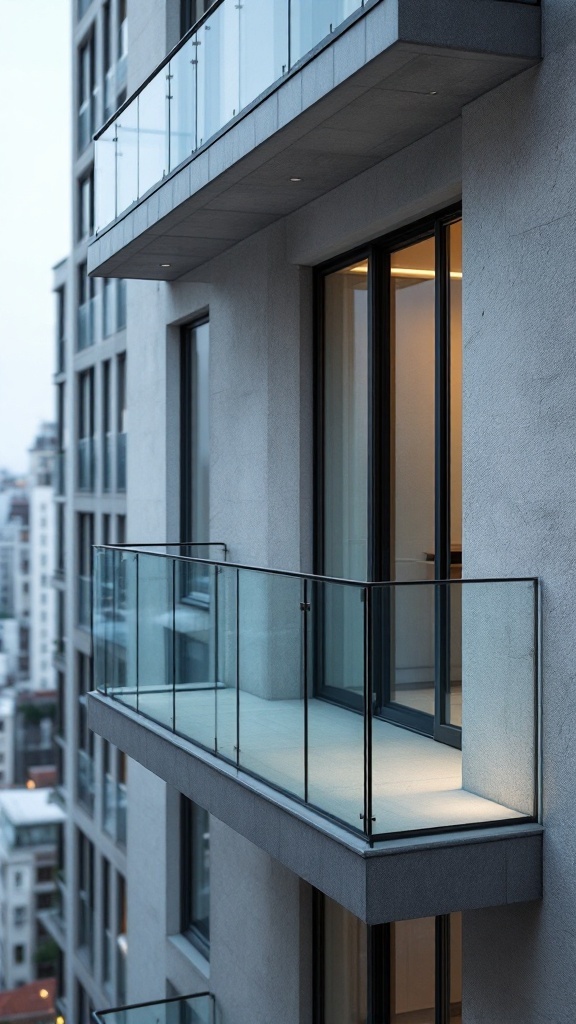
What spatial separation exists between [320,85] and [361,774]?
3573mm

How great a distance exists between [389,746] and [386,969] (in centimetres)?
310

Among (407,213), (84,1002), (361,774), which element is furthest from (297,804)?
(84,1002)

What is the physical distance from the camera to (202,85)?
9.13m

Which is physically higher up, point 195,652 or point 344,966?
point 195,652

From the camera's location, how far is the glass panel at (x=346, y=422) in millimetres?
8852

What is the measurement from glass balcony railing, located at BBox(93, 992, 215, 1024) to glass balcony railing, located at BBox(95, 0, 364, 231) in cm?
703

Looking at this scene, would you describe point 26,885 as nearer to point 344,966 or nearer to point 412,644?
point 344,966

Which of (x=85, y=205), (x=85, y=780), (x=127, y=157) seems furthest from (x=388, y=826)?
(x=85, y=205)

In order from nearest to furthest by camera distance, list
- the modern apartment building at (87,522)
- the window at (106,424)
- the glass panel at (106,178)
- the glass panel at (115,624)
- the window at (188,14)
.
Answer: the glass panel at (115,624)
the glass panel at (106,178)
the window at (188,14)
the modern apartment building at (87,522)
the window at (106,424)

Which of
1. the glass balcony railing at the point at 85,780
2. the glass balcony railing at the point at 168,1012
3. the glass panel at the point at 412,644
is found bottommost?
the glass balcony railing at the point at 85,780

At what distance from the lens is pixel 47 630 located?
4626 inches

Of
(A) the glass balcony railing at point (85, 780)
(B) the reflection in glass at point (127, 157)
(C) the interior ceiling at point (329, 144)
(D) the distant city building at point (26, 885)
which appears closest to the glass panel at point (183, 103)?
(C) the interior ceiling at point (329, 144)

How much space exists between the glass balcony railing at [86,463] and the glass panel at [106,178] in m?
11.0

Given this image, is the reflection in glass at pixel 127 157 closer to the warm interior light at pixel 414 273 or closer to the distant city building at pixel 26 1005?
the warm interior light at pixel 414 273
